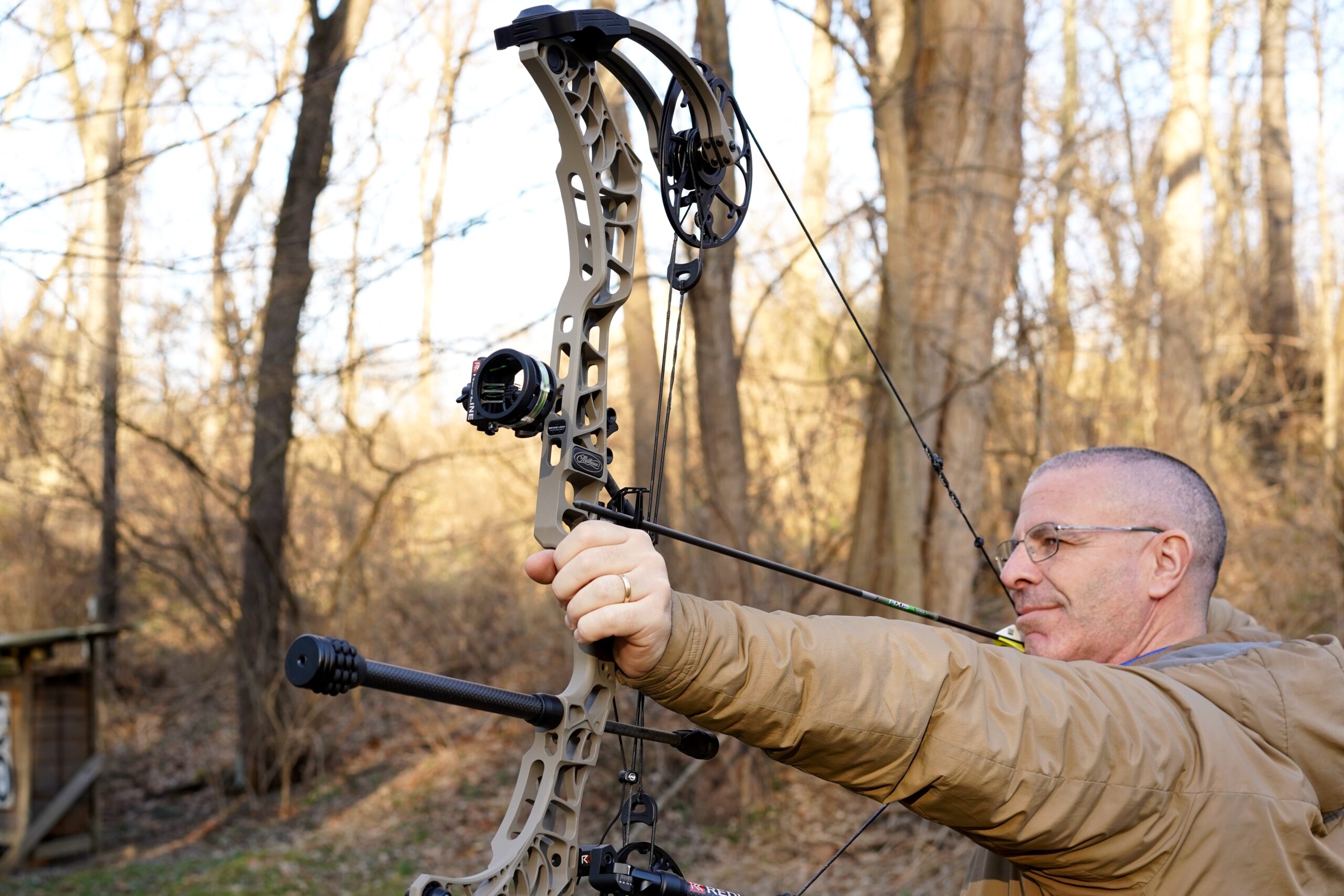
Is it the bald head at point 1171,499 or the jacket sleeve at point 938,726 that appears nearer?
the jacket sleeve at point 938,726

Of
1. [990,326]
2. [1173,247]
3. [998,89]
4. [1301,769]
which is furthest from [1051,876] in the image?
[1173,247]

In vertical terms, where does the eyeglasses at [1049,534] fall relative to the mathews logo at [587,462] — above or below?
below

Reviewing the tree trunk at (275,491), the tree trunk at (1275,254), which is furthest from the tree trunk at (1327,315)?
the tree trunk at (275,491)

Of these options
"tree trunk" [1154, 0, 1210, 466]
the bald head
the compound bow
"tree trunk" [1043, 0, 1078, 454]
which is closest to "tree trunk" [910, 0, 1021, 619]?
"tree trunk" [1043, 0, 1078, 454]

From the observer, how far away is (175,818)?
9.84 m

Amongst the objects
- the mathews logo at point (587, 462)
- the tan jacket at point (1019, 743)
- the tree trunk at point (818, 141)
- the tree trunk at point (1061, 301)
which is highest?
the tree trunk at point (818, 141)

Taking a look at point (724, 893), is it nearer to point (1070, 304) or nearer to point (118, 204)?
point (1070, 304)

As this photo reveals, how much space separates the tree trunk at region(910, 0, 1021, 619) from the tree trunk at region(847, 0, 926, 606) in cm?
13

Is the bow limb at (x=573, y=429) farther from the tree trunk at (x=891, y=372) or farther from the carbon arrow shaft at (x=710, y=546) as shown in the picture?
the tree trunk at (x=891, y=372)

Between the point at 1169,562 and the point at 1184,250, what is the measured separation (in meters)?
10.4

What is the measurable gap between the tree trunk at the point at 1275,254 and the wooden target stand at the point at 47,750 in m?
11.1

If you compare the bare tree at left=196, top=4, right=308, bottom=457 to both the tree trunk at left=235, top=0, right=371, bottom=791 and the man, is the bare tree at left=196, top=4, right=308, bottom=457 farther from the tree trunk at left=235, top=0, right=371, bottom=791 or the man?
the man

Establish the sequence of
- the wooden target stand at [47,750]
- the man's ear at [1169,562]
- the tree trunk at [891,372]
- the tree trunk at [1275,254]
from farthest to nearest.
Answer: the tree trunk at [1275,254] → the wooden target stand at [47,750] → the tree trunk at [891,372] → the man's ear at [1169,562]

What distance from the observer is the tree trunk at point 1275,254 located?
518 inches
